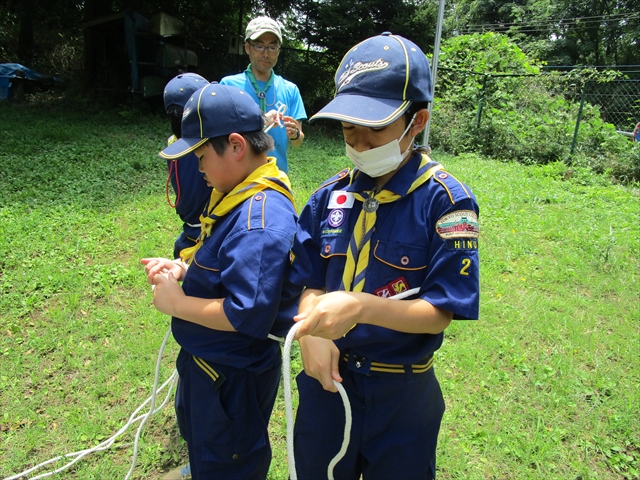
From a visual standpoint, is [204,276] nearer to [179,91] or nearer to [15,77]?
[179,91]

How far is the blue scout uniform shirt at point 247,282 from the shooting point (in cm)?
143

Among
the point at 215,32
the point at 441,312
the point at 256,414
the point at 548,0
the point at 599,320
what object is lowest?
the point at 599,320

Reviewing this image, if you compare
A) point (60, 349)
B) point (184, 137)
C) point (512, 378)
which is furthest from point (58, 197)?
point (512, 378)

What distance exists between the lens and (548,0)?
27.3 m

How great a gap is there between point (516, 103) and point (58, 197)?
374 inches

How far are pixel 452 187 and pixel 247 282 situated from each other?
25.8 inches

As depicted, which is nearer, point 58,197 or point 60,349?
point 60,349

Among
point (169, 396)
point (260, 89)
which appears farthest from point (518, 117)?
point (169, 396)

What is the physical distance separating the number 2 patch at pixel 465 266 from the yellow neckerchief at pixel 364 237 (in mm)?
251

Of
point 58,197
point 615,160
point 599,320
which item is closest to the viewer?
point 599,320

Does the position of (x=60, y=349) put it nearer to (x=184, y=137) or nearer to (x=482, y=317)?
(x=184, y=137)

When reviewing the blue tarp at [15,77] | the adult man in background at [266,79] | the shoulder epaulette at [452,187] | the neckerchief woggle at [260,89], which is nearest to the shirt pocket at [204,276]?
the shoulder epaulette at [452,187]

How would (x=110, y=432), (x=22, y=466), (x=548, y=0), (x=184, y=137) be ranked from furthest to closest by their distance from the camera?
(x=548, y=0)
(x=110, y=432)
(x=22, y=466)
(x=184, y=137)

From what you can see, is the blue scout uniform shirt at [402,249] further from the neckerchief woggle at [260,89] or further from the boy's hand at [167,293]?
the neckerchief woggle at [260,89]
